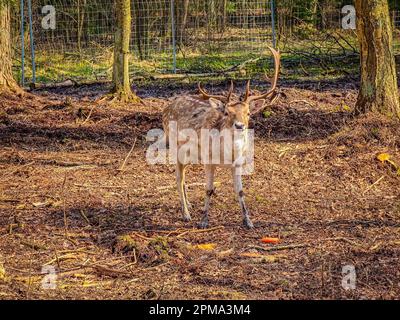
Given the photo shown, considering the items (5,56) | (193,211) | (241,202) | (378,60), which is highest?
(378,60)

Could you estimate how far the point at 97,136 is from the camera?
40.2 ft

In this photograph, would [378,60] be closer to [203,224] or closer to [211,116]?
[211,116]

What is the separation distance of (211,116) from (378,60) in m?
3.51

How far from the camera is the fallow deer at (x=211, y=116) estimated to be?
836 cm

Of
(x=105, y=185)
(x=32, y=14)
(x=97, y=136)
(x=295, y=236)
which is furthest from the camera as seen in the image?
(x=32, y=14)

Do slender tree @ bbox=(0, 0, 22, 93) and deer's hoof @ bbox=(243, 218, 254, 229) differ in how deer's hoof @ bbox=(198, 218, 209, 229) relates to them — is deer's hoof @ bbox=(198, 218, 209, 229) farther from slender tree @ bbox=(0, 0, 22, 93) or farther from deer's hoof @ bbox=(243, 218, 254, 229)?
slender tree @ bbox=(0, 0, 22, 93)

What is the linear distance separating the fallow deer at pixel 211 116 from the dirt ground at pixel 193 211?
0.25 m

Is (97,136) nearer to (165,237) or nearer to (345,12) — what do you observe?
(165,237)

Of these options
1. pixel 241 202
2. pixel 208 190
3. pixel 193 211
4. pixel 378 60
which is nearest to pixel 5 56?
pixel 378 60

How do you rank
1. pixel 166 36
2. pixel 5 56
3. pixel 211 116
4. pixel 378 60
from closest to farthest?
pixel 211 116 → pixel 378 60 → pixel 5 56 → pixel 166 36

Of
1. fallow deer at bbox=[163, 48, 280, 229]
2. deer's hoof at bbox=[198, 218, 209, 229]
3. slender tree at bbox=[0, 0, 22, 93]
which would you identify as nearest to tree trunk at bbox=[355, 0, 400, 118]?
fallow deer at bbox=[163, 48, 280, 229]

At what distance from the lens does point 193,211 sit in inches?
357

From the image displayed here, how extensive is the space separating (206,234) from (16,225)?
1.91 meters
